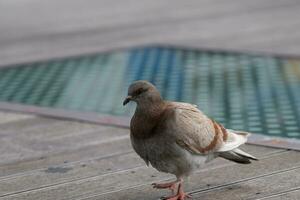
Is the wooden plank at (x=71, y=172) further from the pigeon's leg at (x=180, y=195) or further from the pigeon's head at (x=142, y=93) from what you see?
the pigeon's head at (x=142, y=93)

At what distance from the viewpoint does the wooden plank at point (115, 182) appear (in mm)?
4766

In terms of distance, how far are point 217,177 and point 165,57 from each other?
3.94 m

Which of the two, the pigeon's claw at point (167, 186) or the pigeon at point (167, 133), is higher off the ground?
the pigeon at point (167, 133)

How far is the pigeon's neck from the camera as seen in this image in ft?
14.2

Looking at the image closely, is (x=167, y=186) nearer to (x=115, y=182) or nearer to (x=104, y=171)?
(x=115, y=182)

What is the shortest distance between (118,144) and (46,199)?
45.0 inches

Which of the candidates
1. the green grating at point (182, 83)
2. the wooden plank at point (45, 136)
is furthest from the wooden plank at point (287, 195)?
the wooden plank at point (45, 136)

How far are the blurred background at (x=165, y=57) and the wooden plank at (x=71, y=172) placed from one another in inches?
43.0

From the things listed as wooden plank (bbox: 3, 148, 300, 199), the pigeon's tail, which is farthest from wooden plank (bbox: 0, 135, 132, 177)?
the pigeon's tail

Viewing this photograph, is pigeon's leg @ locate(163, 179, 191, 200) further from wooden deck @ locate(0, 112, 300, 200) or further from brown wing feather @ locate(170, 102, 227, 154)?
brown wing feather @ locate(170, 102, 227, 154)

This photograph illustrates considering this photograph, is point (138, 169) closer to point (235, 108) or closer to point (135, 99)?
point (135, 99)

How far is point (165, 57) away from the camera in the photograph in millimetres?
8742

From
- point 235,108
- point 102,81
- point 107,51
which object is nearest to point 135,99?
point 235,108

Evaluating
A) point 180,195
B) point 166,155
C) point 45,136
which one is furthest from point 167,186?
point 45,136
